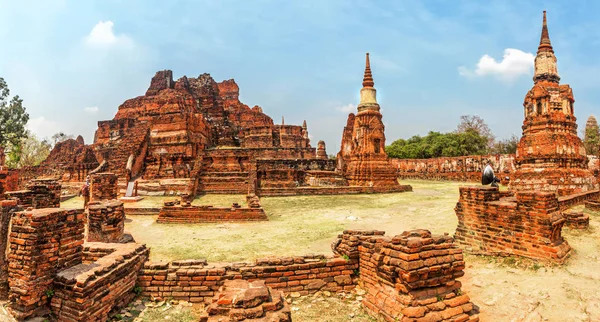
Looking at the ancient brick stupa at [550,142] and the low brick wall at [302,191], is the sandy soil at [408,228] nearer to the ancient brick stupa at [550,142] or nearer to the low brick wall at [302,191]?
the ancient brick stupa at [550,142]

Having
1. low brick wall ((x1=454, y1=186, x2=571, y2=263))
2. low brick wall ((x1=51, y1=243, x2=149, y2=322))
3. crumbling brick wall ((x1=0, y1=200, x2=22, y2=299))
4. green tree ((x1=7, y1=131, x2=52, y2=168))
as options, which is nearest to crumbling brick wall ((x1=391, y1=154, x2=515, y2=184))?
low brick wall ((x1=454, y1=186, x2=571, y2=263))

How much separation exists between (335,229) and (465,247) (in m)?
2.55

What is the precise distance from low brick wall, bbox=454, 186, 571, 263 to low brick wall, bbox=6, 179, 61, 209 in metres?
7.51

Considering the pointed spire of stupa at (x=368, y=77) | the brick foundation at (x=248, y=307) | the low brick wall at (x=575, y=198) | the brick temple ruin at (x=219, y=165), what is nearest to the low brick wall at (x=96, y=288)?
the brick foundation at (x=248, y=307)

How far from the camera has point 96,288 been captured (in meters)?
3.80

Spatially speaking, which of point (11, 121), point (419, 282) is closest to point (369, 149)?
point (419, 282)

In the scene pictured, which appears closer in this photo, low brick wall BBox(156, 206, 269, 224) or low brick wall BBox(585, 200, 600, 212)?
low brick wall BBox(585, 200, 600, 212)

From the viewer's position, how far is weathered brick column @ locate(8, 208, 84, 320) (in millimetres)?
3650

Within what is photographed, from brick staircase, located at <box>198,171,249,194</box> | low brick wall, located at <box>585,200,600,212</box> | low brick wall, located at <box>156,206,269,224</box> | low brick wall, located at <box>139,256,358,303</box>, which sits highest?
brick staircase, located at <box>198,171,249,194</box>

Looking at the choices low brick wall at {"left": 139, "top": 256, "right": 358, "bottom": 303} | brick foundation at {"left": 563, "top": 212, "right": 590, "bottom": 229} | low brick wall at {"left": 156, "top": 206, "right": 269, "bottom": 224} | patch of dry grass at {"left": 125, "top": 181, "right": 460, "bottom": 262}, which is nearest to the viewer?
low brick wall at {"left": 139, "top": 256, "right": 358, "bottom": 303}

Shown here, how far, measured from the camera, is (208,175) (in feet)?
48.8

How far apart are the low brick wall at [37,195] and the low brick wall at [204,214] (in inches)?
102

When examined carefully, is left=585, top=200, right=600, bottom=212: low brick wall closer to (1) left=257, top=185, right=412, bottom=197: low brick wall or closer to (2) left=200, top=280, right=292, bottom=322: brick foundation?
(1) left=257, top=185, right=412, bottom=197: low brick wall

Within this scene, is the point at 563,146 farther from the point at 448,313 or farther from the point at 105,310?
the point at 105,310
